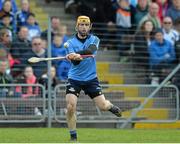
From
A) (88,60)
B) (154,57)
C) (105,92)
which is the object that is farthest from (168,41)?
(88,60)

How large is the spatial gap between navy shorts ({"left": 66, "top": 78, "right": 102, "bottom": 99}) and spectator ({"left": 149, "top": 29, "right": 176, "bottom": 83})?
5885 millimetres

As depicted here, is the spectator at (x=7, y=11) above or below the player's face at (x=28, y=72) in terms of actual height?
above

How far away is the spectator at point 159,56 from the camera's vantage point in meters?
20.2

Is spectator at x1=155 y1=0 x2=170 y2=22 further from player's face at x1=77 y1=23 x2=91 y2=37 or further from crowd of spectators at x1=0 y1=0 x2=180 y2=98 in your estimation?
player's face at x1=77 y1=23 x2=91 y2=37

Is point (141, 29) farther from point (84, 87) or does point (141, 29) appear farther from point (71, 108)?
point (71, 108)

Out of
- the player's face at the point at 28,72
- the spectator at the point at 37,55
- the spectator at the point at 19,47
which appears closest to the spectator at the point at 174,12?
the spectator at the point at 37,55

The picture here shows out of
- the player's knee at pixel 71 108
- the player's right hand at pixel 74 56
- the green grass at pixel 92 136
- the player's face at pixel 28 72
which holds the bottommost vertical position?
the green grass at pixel 92 136

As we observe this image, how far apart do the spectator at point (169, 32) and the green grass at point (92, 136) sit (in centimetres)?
422

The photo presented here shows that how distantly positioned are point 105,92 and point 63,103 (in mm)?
1097

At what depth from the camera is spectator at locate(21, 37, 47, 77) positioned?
1917 centimetres

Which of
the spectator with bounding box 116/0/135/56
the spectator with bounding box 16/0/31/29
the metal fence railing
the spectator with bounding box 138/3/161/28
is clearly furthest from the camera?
the spectator with bounding box 138/3/161/28

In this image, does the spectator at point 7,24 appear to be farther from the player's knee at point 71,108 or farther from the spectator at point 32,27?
the player's knee at point 71,108

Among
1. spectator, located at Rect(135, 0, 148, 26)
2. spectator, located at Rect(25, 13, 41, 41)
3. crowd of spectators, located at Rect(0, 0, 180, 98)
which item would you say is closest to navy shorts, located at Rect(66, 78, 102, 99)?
crowd of spectators, located at Rect(0, 0, 180, 98)

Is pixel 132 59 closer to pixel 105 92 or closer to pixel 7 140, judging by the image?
pixel 105 92
